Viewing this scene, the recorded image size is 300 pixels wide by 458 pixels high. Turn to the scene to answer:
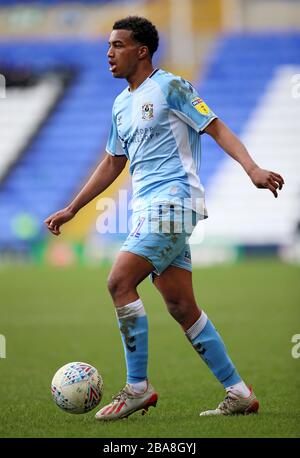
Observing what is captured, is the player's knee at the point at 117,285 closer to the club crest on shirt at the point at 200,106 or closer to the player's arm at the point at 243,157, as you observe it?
the player's arm at the point at 243,157

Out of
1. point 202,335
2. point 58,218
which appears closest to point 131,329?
point 202,335

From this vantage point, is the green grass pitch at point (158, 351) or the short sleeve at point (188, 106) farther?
the short sleeve at point (188, 106)

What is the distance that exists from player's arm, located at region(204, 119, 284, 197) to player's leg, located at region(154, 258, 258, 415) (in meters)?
0.79

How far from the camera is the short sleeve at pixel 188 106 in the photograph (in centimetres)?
583

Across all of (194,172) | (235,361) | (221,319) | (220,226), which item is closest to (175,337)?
(221,319)

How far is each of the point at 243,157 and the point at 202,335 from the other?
3.73ft

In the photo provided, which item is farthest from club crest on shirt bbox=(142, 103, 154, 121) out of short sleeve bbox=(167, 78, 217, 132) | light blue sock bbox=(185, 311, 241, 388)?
light blue sock bbox=(185, 311, 241, 388)

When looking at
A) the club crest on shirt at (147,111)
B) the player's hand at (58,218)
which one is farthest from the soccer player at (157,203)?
the player's hand at (58,218)

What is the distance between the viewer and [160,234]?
5844 millimetres

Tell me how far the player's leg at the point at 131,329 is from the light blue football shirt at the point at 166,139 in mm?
405

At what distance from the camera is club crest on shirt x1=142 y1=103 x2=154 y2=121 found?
234 inches

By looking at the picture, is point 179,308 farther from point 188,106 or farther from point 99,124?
point 99,124

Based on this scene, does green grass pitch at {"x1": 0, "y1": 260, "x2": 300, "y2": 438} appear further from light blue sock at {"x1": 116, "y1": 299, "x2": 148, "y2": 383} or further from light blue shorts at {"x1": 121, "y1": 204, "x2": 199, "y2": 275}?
light blue shorts at {"x1": 121, "y1": 204, "x2": 199, "y2": 275}

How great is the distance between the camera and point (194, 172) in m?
6.00
